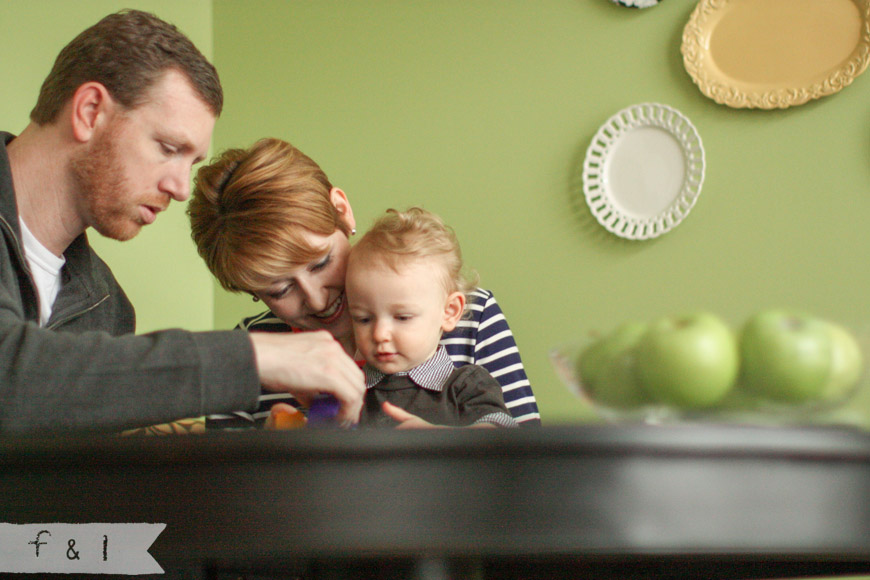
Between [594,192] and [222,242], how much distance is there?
3.63 ft

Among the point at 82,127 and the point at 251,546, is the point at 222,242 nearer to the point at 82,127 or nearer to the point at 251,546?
the point at 82,127

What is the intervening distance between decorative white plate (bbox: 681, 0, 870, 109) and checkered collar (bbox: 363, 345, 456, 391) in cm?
117

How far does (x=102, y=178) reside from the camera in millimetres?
1433

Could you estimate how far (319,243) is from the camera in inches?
55.1

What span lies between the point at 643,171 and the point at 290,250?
1.16m

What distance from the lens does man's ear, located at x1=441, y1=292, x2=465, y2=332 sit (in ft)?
4.47

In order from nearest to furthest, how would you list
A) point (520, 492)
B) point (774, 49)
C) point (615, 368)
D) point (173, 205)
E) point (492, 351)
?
point (520, 492) → point (615, 368) → point (492, 351) → point (774, 49) → point (173, 205)

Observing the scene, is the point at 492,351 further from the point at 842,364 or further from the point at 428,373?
the point at 842,364

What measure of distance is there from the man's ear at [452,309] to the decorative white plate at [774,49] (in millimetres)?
1047

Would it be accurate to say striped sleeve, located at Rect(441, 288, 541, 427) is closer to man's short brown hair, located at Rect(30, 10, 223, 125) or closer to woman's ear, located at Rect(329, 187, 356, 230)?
woman's ear, located at Rect(329, 187, 356, 230)

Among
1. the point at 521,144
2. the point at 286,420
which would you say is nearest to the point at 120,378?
the point at 286,420

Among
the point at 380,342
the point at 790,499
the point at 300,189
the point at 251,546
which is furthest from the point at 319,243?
the point at 790,499

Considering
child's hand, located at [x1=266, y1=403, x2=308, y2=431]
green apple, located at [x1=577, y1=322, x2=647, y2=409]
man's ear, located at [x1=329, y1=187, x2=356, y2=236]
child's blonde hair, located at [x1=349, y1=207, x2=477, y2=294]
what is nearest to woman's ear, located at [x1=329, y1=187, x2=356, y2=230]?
man's ear, located at [x1=329, y1=187, x2=356, y2=236]

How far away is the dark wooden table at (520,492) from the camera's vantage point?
0.47 metres
